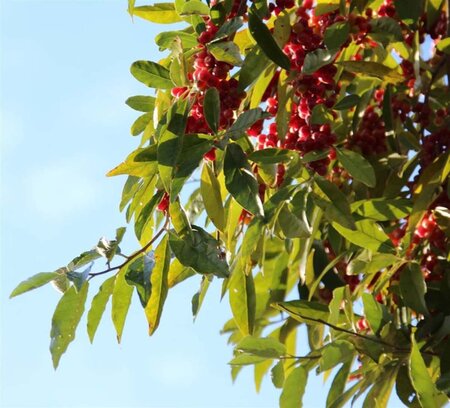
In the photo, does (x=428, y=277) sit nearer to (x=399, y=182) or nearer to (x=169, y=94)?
(x=399, y=182)

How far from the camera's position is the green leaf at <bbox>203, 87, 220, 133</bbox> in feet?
3.67

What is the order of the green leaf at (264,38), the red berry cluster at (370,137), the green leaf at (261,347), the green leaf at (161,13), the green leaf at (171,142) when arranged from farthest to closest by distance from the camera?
the red berry cluster at (370,137) → the green leaf at (161,13) → the green leaf at (261,347) → the green leaf at (264,38) → the green leaf at (171,142)

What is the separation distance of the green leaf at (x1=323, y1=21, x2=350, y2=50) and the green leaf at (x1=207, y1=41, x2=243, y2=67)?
0.55 ft

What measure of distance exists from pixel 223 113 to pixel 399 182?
437 millimetres

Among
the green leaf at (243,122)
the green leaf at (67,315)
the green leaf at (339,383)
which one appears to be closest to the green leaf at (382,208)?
the green leaf at (339,383)

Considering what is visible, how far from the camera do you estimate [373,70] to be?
144 cm

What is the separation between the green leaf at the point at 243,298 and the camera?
4.46 ft

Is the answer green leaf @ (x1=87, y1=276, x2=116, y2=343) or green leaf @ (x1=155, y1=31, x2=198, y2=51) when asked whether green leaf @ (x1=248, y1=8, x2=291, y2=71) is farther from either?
green leaf @ (x1=87, y1=276, x2=116, y2=343)

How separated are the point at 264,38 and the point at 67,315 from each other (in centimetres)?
48

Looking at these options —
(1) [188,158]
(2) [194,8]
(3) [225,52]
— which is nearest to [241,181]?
(1) [188,158]

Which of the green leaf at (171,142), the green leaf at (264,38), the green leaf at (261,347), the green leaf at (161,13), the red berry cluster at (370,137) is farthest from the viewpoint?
the red berry cluster at (370,137)

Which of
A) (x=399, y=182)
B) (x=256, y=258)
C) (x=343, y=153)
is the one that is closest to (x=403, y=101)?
(x=399, y=182)

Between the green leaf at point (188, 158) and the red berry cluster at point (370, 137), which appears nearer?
the green leaf at point (188, 158)

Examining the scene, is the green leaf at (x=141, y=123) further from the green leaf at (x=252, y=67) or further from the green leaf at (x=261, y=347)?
the green leaf at (x=261, y=347)
